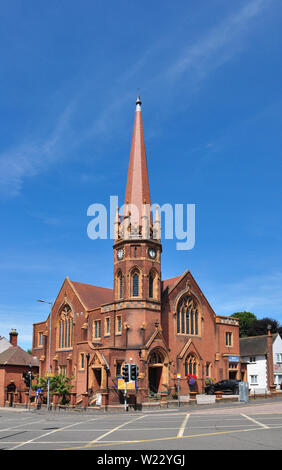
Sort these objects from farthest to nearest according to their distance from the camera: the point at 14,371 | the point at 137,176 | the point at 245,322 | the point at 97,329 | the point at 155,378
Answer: the point at 245,322 < the point at 14,371 < the point at 137,176 < the point at 97,329 < the point at 155,378

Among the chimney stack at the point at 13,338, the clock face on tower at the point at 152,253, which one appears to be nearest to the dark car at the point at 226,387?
the clock face on tower at the point at 152,253

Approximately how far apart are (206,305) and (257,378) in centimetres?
1606

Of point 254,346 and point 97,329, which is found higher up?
point 97,329

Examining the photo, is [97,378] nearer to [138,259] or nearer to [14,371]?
[138,259]

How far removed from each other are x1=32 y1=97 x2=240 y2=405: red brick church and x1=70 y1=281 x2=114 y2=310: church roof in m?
0.17

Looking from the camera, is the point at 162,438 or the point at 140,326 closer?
the point at 162,438

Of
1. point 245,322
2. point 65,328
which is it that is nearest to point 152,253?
point 65,328

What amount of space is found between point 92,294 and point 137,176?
16.1 metres

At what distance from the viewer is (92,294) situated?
2340 inches

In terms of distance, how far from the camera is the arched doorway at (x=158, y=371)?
45.8 metres

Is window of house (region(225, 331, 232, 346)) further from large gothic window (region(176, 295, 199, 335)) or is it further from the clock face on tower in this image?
the clock face on tower

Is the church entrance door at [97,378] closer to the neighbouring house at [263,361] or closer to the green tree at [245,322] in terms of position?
the neighbouring house at [263,361]

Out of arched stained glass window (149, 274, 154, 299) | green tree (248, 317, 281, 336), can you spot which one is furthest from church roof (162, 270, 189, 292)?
green tree (248, 317, 281, 336)

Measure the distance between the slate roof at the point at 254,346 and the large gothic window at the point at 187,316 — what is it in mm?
15312
